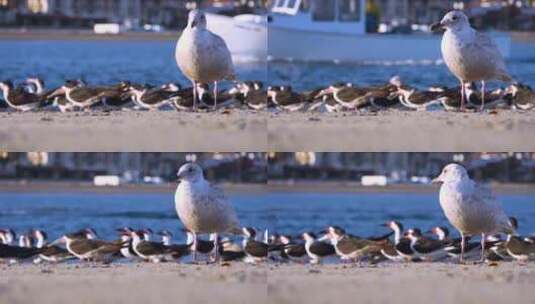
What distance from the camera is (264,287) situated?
6.69 metres

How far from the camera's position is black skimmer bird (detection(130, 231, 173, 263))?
26.5 ft

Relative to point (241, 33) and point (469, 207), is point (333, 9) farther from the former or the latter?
point (469, 207)

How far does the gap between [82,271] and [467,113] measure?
144 cm

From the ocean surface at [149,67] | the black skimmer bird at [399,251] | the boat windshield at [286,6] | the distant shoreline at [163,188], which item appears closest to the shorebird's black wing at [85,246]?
the black skimmer bird at [399,251]

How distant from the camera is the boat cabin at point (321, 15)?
2281cm

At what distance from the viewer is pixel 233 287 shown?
6711 mm

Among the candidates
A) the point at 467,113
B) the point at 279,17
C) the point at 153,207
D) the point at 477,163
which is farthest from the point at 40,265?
the point at 279,17

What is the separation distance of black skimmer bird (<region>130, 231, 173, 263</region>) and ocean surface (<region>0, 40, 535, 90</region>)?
9243 mm

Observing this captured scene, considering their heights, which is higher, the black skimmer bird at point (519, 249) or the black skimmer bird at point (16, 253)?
the black skimmer bird at point (519, 249)

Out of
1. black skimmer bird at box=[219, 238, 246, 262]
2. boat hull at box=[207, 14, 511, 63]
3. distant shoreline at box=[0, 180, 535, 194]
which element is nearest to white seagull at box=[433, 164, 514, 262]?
black skimmer bird at box=[219, 238, 246, 262]

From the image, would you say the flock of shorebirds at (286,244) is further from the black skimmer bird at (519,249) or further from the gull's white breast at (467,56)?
the gull's white breast at (467,56)

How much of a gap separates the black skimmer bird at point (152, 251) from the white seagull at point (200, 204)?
2.37ft

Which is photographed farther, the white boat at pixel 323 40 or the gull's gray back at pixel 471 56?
the white boat at pixel 323 40

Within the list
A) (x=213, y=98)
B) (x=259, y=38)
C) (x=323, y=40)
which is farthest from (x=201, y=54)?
(x=323, y=40)
